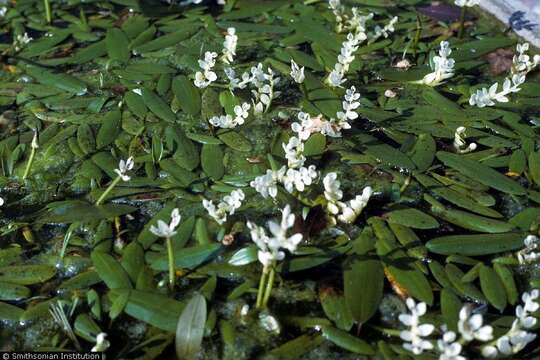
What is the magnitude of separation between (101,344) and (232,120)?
51.7 inches

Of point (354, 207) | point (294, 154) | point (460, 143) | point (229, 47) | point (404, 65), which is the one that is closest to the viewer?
point (354, 207)

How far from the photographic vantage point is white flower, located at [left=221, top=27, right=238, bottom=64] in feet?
11.9

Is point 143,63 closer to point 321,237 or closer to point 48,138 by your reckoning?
point 48,138

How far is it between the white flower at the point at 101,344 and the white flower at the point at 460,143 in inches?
69.3

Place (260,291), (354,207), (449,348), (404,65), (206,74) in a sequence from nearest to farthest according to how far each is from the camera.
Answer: (449,348) → (260,291) → (354,207) → (206,74) → (404,65)

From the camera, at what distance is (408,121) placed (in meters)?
3.39

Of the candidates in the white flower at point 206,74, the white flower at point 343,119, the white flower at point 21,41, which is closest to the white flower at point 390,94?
the white flower at point 343,119

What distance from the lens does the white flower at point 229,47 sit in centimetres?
362

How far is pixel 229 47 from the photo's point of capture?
3.65 meters

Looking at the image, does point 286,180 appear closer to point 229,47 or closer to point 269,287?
point 269,287

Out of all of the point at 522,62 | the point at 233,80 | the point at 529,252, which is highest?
the point at 522,62

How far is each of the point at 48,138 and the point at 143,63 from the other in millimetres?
721

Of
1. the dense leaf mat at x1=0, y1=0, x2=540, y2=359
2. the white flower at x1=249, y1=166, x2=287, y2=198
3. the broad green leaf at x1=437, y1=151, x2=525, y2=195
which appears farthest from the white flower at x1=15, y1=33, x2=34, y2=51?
the broad green leaf at x1=437, y1=151, x2=525, y2=195

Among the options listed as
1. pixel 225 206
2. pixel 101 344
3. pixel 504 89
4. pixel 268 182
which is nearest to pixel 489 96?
pixel 504 89
